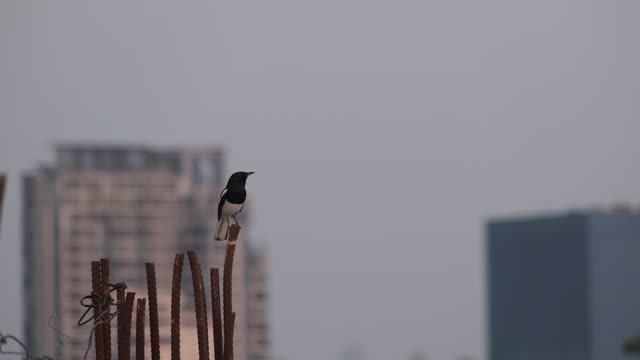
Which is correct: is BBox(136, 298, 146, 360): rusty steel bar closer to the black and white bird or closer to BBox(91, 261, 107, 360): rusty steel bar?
BBox(91, 261, 107, 360): rusty steel bar

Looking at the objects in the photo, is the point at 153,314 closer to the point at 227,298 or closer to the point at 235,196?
the point at 227,298

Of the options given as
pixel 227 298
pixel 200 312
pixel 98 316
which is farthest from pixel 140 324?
pixel 227 298

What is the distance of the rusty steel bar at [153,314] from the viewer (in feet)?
38.3

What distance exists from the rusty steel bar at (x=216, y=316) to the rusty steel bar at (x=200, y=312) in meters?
0.10

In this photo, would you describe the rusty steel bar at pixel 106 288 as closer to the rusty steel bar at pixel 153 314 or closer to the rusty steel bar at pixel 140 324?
the rusty steel bar at pixel 140 324

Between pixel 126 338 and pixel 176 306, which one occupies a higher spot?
pixel 176 306

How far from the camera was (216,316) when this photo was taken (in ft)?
39.6

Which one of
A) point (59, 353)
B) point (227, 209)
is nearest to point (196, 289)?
point (59, 353)

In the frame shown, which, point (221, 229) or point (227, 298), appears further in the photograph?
point (221, 229)

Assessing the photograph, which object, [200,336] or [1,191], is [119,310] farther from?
[1,191]

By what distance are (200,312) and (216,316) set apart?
28 centimetres

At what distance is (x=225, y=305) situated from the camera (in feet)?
38.5

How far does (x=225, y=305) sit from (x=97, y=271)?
1044 mm

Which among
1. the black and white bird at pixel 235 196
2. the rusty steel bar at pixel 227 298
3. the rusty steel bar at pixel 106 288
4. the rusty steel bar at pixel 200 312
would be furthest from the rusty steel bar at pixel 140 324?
the black and white bird at pixel 235 196
